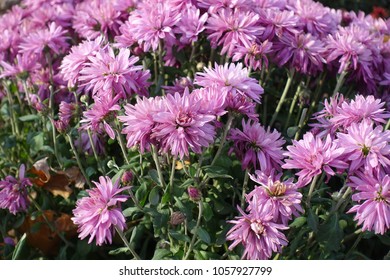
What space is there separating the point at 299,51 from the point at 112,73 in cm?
82

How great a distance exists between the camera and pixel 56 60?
9.27ft

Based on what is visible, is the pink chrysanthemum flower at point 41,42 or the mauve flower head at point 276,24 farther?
the pink chrysanthemum flower at point 41,42

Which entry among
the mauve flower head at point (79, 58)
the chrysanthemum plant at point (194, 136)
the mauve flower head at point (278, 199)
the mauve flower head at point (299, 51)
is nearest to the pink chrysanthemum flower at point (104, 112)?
the chrysanthemum plant at point (194, 136)

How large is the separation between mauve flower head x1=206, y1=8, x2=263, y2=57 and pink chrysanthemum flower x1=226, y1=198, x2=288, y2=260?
747mm

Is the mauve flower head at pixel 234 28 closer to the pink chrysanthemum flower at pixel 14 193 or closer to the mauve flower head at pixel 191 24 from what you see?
the mauve flower head at pixel 191 24

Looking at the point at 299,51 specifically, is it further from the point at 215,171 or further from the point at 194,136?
the point at 194,136

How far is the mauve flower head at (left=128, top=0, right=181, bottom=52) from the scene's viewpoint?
2152 mm

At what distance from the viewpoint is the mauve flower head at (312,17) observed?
2.44 m

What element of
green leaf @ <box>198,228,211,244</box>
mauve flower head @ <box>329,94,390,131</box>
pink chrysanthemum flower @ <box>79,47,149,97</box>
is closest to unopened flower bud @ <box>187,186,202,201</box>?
green leaf @ <box>198,228,211,244</box>

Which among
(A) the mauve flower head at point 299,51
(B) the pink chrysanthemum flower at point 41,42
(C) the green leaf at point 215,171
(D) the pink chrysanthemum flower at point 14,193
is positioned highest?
(A) the mauve flower head at point 299,51

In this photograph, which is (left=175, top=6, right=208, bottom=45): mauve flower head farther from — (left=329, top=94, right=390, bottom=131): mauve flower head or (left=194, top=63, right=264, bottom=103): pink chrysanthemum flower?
(left=329, top=94, right=390, bottom=131): mauve flower head

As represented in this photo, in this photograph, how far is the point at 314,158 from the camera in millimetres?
1658

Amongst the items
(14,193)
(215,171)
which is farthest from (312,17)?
(14,193)

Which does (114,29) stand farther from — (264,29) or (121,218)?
(121,218)
